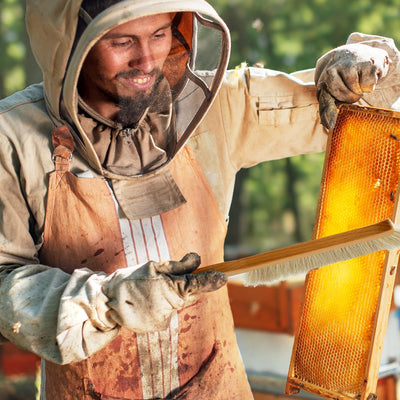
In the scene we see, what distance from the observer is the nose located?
2.46 m

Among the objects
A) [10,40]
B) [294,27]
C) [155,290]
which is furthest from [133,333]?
[10,40]

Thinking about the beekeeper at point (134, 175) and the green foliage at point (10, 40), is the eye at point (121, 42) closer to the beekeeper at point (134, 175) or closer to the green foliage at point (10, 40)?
the beekeeper at point (134, 175)

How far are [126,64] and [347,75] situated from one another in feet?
2.91

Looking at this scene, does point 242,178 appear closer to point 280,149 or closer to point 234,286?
point 234,286

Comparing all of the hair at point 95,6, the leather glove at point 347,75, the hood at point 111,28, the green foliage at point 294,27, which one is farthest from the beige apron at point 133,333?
the green foliage at point 294,27

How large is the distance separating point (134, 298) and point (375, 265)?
968mm

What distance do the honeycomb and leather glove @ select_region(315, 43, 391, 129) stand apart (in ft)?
0.25

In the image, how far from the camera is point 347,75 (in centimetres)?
253

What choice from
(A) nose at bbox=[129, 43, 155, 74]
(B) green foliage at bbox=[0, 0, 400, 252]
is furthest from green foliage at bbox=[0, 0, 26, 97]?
(A) nose at bbox=[129, 43, 155, 74]

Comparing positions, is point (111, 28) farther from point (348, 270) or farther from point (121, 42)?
point (348, 270)

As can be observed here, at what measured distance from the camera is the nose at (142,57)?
8.09ft

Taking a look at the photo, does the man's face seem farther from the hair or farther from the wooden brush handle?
the wooden brush handle

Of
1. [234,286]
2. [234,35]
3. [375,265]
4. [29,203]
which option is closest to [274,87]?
[375,265]

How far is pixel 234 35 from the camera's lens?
26.8 ft
